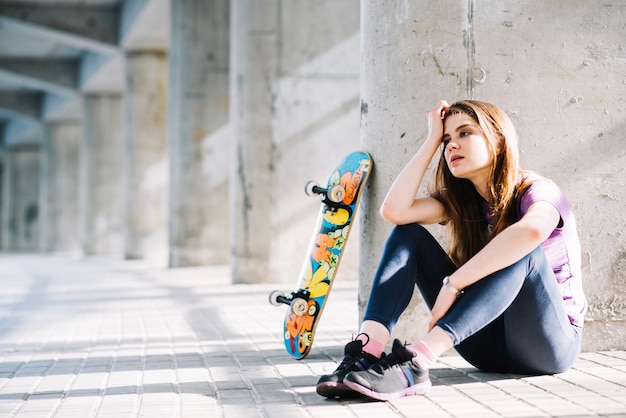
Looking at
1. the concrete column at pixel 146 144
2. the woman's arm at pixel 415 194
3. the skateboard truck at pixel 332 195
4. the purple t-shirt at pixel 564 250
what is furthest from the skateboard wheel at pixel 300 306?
the concrete column at pixel 146 144

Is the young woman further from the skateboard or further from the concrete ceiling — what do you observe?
the concrete ceiling

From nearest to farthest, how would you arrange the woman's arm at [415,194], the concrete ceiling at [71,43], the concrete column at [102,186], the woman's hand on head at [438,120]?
the woman's arm at [415,194] < the woman's hand on head at [438,120] < the concrete ceiling at [71,43] < the concrete column at [102,186]

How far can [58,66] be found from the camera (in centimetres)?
2502

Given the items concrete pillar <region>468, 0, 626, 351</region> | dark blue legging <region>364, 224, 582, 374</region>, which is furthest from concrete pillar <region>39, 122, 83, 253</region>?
dark blue legging <region>364, 224, 582, 374</region>

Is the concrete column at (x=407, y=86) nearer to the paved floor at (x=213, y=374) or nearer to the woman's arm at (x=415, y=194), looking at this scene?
the paved floor at (x=213, y=374)

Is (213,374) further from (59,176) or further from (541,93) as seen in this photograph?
(59,176)

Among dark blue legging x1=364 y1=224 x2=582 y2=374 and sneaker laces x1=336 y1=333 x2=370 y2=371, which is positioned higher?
dark blue legging x1=364 y1=224 x2=582 y2=374

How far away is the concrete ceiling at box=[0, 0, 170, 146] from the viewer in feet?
60.1

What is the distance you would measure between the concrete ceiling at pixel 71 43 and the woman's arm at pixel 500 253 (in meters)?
13.0

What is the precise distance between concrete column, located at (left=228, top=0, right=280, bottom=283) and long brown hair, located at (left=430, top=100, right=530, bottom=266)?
6328mm

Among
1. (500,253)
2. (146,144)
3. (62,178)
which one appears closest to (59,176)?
(62,178)

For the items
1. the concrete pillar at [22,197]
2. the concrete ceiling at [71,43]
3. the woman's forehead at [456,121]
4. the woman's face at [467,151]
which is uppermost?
the concrete ceiling at [71,43]

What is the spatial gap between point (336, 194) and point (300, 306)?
1.90 ft

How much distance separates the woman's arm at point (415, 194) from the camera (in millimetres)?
3768
